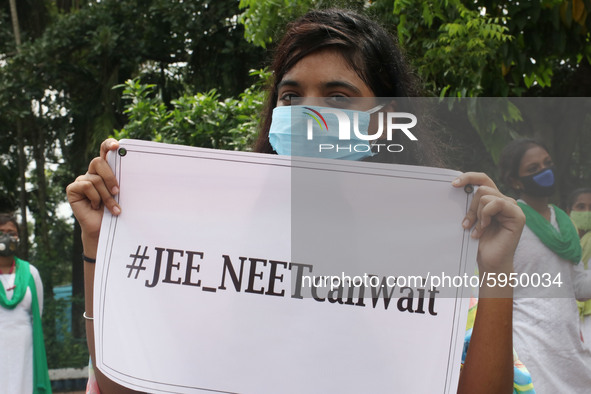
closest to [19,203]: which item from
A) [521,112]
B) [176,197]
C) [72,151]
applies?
[72,151]

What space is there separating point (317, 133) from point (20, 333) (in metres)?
4.57

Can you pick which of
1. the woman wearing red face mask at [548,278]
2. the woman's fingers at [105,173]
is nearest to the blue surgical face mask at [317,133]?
the woman's fingers at [105,173]

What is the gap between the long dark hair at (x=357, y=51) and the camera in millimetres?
1688

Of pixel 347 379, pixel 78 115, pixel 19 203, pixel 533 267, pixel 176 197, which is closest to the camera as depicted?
pixel 347 379

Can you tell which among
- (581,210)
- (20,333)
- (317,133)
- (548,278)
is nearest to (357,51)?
(317,133)

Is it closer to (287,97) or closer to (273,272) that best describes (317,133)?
(287,97)

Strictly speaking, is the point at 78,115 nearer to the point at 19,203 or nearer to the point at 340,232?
the point at 19,203

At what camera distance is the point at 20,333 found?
5496 mm

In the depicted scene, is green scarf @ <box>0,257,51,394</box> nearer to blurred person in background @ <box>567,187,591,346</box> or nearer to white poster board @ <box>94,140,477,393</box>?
blurred person in background @ <box>567,187,591,346</box>

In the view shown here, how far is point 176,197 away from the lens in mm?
1535

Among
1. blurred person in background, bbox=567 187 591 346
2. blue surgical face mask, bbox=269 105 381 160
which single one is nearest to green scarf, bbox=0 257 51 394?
blurred person in background, bbox=567 187 591 346

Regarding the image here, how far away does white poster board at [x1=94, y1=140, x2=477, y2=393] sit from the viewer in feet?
4.71

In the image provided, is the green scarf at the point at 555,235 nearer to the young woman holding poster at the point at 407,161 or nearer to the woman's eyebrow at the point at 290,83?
the young woman holding poster at the point at 407,161

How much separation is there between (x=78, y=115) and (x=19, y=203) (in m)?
3.54
